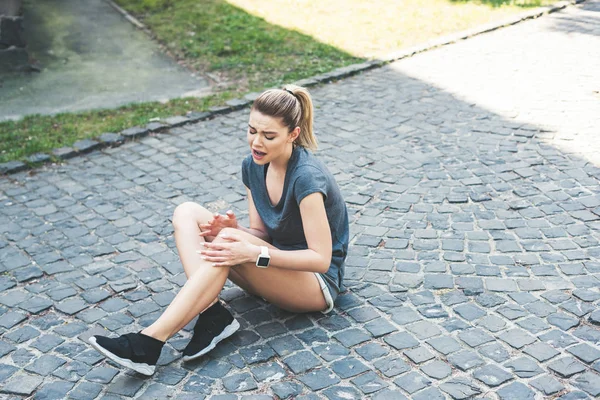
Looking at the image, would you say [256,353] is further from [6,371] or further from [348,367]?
[6,371]

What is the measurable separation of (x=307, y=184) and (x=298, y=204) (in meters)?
0.13

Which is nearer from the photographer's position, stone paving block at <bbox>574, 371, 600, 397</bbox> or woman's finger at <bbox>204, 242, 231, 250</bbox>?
stone paving block at <bbox>574, 371, 600, 397</bbox>

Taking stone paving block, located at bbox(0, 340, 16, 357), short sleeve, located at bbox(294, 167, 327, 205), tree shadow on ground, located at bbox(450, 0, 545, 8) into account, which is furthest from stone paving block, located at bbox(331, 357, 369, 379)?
tree shadow on ground, located at bbox(450, 0, 545, 8)

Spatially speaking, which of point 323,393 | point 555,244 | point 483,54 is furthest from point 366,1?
point 323,393

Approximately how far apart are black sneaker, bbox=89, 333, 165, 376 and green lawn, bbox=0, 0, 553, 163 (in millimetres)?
3788

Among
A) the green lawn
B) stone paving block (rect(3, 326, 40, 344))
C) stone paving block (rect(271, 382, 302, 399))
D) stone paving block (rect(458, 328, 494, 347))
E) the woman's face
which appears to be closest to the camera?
stone paving block (rect(271, 382, 302, 399))

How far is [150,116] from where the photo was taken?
772cm

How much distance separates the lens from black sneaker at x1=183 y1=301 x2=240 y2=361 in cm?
383

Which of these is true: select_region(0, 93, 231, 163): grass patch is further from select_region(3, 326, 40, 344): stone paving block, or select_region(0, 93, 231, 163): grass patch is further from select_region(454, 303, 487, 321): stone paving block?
select_region(454, 303, 487, 321): stone paving block

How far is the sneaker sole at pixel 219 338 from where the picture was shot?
12.5 ft

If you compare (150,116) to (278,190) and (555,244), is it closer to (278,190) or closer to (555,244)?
(278,190)

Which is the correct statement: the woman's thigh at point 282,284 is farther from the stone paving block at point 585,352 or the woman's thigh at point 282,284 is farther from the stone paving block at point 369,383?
the stone paving block at point 585,352

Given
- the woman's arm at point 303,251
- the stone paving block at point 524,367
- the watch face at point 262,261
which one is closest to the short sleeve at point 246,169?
the woman's arm at point 303,251

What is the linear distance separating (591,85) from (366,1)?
16.7 feet
